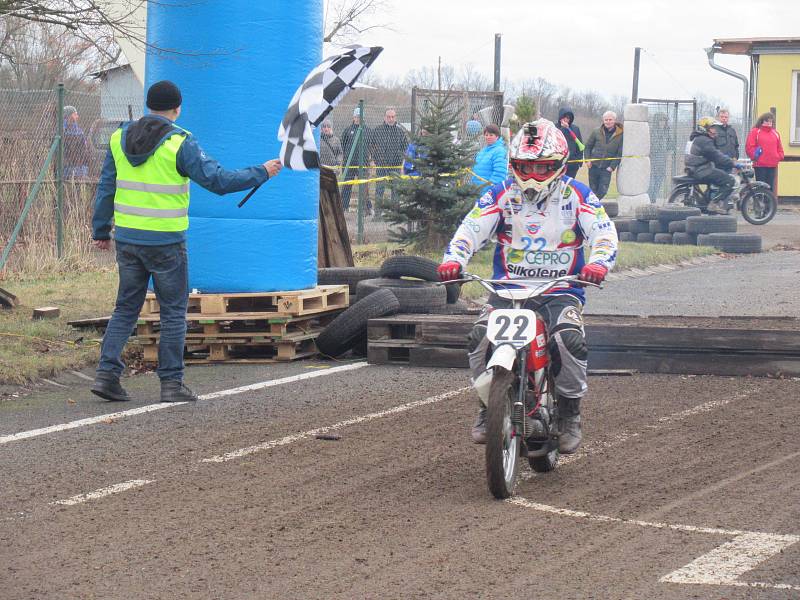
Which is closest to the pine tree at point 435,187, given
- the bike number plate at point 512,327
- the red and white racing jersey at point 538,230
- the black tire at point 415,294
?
the black tire at point 415,294

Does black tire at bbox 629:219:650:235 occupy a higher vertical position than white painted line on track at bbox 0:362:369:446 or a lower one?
higher

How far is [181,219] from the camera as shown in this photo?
30.6 ft

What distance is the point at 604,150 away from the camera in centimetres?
2706

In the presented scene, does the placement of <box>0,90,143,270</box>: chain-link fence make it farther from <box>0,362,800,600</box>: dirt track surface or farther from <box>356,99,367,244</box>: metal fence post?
<box>0,362,800,600</box>: dirt track surface

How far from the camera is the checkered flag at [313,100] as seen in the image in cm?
992

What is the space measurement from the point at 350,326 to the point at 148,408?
2.56m

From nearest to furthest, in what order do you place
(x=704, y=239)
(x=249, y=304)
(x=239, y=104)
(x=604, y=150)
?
(x=239, y=104), (x=249, y=304), (x=704, y=239), (x=604, y=150)

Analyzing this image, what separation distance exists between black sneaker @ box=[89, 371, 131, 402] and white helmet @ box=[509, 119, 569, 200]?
11.8 ft

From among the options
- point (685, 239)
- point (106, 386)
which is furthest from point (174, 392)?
point (685, 239)

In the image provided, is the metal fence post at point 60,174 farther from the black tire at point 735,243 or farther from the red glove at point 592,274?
the red glove at point 592,274

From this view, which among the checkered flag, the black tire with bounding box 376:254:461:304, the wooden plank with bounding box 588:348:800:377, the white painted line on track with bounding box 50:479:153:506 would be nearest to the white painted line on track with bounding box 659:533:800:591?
the white painted line on track with bounding box 50:479:153:506

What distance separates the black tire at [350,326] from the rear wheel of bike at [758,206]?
1625 cm

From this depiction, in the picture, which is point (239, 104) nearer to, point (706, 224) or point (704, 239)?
point (704, 239)

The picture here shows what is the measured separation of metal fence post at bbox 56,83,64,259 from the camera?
1684cm
